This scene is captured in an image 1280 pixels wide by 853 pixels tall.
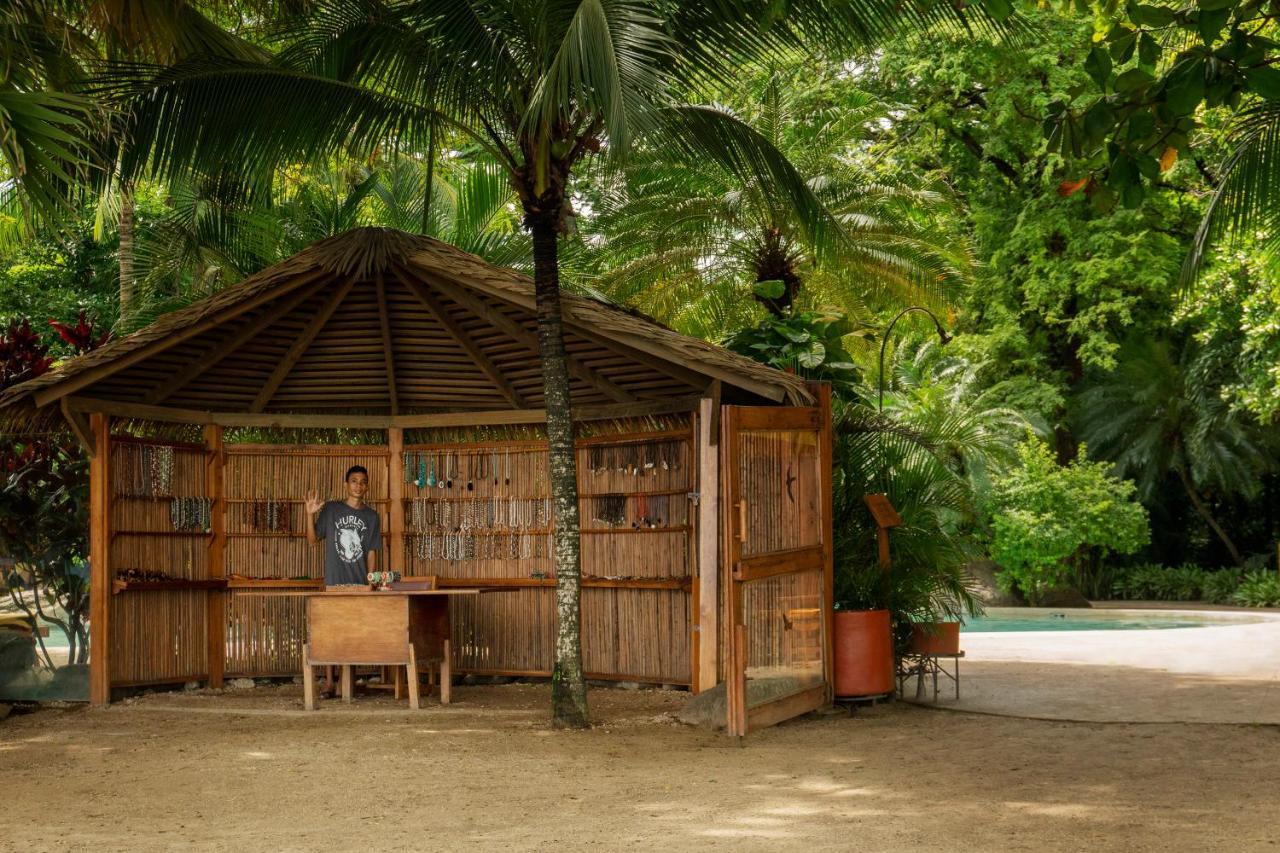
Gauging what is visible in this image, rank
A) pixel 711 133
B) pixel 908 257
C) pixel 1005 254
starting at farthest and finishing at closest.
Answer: pixel 1005 254
pixel 908 257
pixel 711 133

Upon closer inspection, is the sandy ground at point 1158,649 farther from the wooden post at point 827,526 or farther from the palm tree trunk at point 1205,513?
the palm tree trunk at point 1205,513

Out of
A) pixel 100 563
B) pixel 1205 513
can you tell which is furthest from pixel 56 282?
pixel 1205 513

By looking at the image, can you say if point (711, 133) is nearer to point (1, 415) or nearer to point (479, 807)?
point (479, 807)

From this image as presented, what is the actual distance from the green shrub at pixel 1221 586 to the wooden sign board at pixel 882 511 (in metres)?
18.2

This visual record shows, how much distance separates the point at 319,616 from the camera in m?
10.1

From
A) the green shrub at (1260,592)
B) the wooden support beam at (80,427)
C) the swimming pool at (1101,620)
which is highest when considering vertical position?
the wooden support beam at (80,427)

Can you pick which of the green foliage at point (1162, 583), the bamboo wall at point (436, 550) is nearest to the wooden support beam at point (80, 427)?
the bamboo wall at point (436, 550)

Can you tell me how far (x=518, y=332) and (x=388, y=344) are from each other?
5.10ft

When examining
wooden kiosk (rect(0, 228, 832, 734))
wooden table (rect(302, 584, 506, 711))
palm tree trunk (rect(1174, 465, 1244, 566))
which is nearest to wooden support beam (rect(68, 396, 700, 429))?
wooden kiosk (rect(0, 228, 832, 734))

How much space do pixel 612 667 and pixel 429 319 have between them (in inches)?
128

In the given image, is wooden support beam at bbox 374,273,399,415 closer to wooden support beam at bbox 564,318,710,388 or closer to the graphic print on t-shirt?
the graphic print on t-shirt

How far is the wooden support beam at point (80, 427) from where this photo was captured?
10.2m

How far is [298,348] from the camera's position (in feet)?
38.0

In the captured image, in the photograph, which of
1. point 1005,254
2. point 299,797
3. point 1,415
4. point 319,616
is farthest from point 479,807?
point 1005,254
